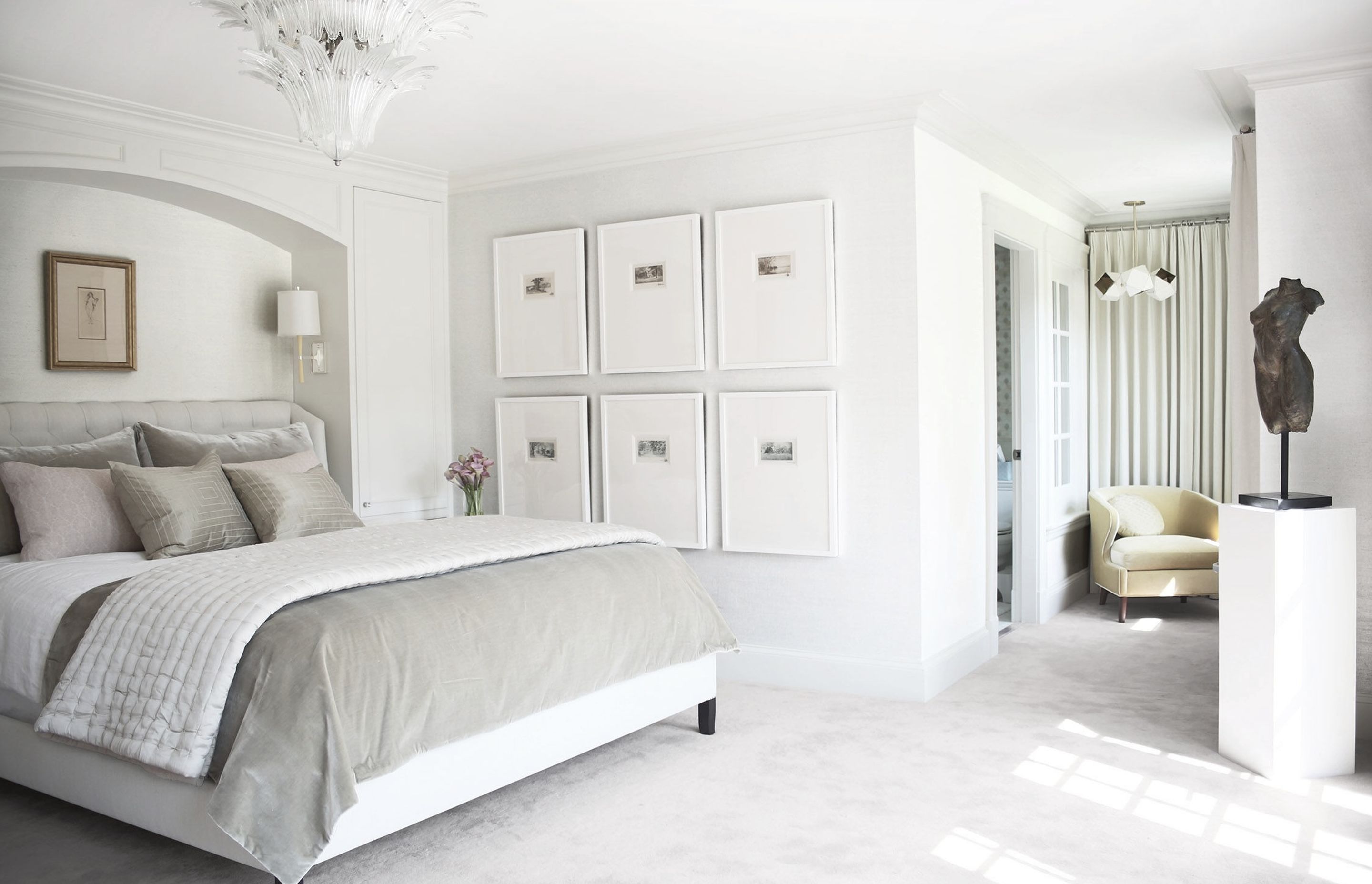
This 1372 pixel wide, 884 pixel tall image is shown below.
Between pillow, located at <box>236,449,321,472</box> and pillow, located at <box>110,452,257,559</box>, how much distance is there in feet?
0.73

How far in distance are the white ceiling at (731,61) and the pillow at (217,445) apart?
134 centimetres

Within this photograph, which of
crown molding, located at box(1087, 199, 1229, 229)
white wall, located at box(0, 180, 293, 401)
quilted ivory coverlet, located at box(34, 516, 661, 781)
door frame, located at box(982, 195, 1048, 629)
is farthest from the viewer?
crown molding, located at box(1087, 199, 1229, 229)

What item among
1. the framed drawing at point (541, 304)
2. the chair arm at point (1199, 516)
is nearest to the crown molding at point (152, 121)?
the framed drawing at point (541, 304)

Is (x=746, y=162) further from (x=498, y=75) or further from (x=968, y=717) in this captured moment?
(x=968, y=717)

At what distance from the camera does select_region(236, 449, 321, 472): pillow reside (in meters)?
4.04

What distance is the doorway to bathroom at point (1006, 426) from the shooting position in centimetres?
577

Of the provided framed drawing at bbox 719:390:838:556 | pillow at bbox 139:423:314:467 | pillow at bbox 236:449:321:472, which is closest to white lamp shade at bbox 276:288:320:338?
pillow at bbox 139:423:314:467

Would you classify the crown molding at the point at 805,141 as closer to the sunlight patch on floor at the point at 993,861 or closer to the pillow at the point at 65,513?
the pillow at the point at 65,513

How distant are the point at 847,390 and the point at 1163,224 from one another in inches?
137

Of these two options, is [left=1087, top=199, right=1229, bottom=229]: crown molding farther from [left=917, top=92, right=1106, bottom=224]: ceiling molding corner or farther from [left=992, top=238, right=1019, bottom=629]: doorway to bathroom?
[left=992, top=238, right=1019, bottom=629]: doorway to bathroom

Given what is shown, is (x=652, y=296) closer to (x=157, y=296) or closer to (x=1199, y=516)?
(x=157, y=296)

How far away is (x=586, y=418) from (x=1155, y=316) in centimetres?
391

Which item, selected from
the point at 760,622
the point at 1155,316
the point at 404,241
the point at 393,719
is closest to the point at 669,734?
the point at 760,622

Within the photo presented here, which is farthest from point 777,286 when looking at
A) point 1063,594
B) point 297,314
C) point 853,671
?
point 1063,594
